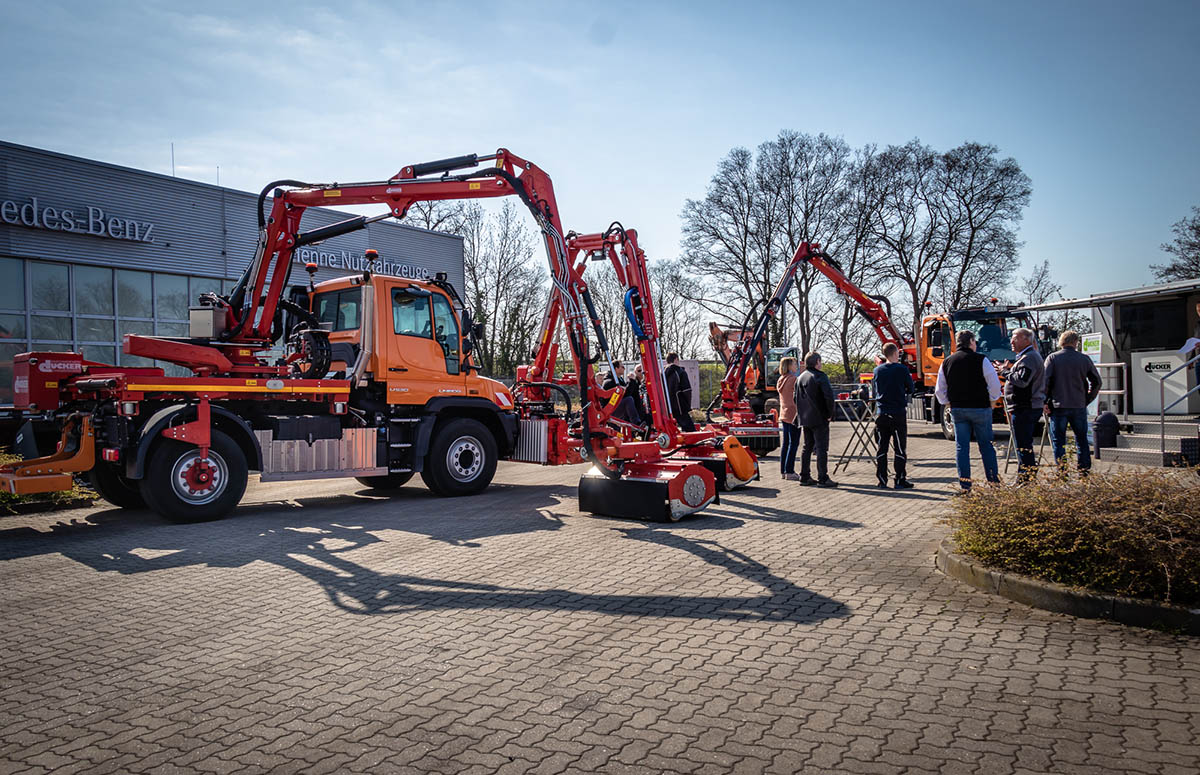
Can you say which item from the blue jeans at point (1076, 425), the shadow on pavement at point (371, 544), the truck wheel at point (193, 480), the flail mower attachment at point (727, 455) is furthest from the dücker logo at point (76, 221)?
Result: the blue jeans at point (1076, 425)

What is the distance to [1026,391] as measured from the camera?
10164 mm

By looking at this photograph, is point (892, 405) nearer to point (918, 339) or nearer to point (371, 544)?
point (371, 544)

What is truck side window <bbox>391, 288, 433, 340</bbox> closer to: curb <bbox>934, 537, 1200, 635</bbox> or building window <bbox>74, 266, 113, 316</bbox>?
curb <bbox>934, 537, 1200, 635</bbox>

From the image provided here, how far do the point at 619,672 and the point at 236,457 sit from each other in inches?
279

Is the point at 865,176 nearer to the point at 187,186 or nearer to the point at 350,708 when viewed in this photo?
the point at 187,186

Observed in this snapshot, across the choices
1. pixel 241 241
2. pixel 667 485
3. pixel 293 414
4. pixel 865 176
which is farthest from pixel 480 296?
pixel 667 485

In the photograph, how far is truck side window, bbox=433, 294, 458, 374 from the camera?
11.9 m

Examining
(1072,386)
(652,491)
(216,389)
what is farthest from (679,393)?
(216,389)

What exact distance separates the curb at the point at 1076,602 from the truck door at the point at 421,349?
7.71 metres

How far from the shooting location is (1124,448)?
13.2 metres

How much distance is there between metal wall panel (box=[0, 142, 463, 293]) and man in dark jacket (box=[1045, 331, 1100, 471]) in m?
20.9

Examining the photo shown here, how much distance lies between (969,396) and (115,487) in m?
11.0

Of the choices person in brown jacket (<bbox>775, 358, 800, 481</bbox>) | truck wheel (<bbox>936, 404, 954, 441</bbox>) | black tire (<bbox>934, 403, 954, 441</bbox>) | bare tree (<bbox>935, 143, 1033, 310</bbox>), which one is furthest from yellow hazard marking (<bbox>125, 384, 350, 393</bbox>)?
bare tree (<bbox>935, 143, 1033, 310</bbox>)

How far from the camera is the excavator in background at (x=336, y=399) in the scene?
9.28m
